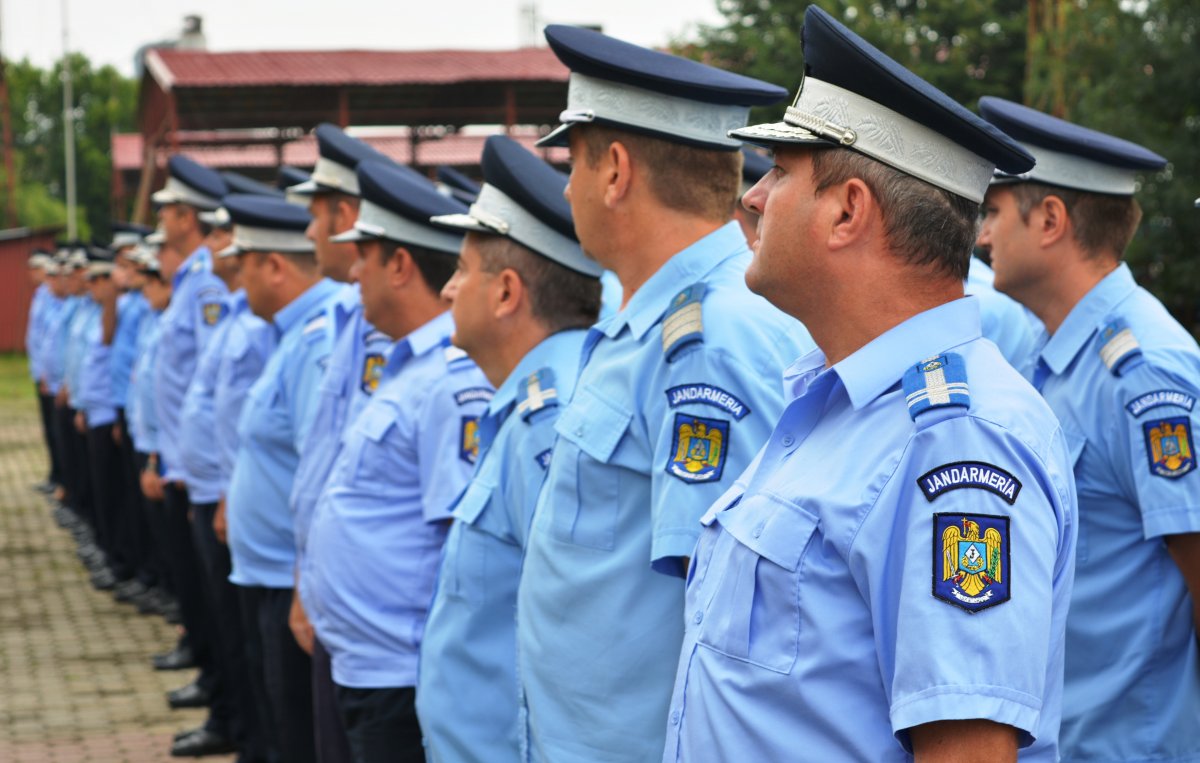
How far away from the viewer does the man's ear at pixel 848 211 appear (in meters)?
1.93

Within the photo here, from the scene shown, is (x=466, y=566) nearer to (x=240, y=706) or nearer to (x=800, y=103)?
(x=800, y=103)

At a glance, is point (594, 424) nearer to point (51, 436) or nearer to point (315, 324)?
point (315, 324)

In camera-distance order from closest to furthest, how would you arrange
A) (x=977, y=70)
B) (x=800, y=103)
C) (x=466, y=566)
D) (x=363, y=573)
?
1. (x=800, y=103)
2. (x=466, y=566)
3. (x=363, y=573)
4. (x=977, y=70)

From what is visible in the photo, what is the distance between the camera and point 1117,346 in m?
3.19

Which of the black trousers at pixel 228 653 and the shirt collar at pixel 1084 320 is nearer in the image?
the shirt collar at pixel 1084 320

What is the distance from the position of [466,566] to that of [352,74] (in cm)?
1849

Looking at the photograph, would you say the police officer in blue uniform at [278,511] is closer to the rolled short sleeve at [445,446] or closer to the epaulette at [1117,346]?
→ the rolled short sleeve at [445,446]

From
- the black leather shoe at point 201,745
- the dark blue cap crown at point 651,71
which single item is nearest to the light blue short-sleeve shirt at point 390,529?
the dark blue cap crown at point 651,71

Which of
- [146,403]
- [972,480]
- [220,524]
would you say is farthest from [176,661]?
[972,480]

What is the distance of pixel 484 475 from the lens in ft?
10.7

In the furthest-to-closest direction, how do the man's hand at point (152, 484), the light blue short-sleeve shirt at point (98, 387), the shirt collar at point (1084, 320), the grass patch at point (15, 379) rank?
1. the grass patch at point (15, 379)
2. the light blue short-sleeve shirt at point (98, 387)
3. the man's hand at point (152, 484)
4. the shirt collar at point (1084, 320)

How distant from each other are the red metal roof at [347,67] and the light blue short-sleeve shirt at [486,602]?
17.7 metres

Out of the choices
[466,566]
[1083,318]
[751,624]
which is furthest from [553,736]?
[1083,318]

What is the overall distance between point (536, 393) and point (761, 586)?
1.42 m
